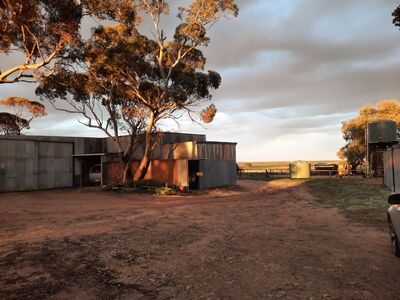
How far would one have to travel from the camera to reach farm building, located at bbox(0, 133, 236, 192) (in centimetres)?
2689

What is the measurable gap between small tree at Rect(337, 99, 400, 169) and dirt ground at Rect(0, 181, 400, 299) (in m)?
37.3

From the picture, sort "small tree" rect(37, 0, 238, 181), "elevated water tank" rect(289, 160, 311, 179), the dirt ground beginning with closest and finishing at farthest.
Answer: the dirt ground < "small tree" rect(37, 0, 238, 181) < "elevated water tank" rect(289, 160, 311, 179)

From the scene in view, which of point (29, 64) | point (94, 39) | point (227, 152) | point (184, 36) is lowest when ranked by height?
point (227, 152)

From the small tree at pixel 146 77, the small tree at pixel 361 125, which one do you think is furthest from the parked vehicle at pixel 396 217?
the small tree at pixel 361 125

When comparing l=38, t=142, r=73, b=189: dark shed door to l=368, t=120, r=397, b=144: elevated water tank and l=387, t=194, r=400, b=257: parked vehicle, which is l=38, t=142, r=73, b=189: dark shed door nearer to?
l=387, t=194, r=400, b=257: parked vehicle

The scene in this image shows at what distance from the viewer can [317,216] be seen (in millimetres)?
13164

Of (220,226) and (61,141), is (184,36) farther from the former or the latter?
(220,226)

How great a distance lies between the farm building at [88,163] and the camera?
26.9 meters

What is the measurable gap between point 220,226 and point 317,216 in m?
4.24

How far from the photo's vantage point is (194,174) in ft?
99.7

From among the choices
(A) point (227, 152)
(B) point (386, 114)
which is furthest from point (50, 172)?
(B) point (386, 114)

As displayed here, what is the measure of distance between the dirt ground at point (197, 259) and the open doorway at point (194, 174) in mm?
17105

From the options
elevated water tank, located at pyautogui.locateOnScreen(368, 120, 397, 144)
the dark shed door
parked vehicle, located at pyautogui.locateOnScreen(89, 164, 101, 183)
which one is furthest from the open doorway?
elevated water tank, located at pyautogui.locateOnScreen(368, 120, 397, 144)

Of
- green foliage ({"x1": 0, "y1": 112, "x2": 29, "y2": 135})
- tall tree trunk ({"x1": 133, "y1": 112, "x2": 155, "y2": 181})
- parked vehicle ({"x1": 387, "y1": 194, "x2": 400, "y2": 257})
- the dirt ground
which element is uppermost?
green foliage ({"x1": 0, "y1": 112, "x2": 29, "y2": 135})
